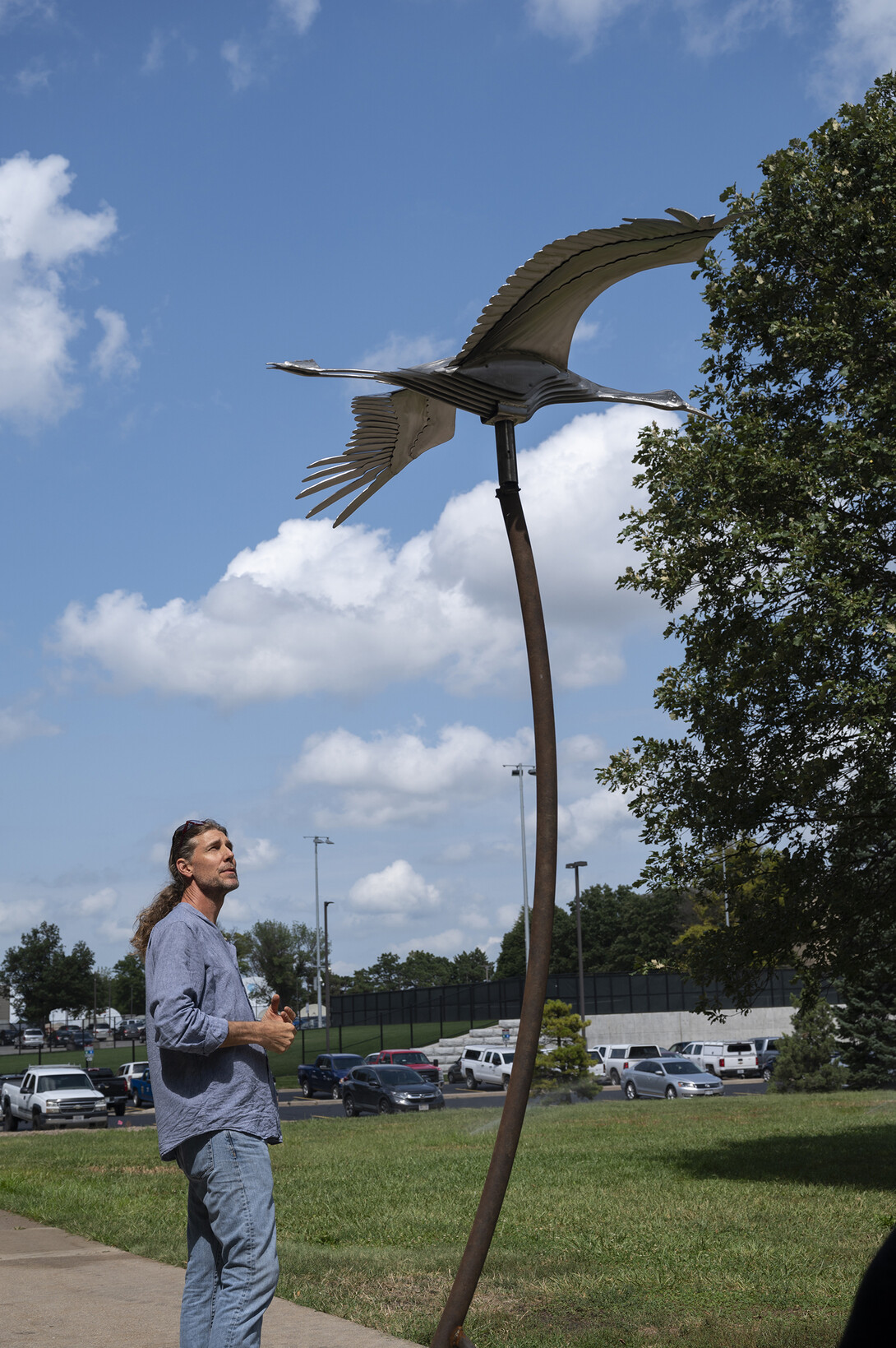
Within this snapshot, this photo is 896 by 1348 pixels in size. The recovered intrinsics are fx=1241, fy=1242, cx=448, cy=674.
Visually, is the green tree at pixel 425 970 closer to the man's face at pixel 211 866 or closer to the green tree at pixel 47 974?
the green tree at pixel 47 974

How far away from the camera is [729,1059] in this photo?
46.0m

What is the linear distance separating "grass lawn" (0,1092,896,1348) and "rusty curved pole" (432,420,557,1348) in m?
1.66

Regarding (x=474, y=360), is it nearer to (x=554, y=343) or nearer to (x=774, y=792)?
(x=554, y=343)

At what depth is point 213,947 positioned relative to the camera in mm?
4055

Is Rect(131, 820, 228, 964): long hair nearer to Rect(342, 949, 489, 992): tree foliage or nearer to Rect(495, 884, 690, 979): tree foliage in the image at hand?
Rect(495, 884, 690, 979): tree foliage

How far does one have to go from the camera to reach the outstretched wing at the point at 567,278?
183 inches

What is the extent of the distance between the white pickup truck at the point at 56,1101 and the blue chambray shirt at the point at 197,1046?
91.3ft

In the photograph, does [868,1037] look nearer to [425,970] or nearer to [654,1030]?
[654,1030]

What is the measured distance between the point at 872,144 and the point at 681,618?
15.4 ft

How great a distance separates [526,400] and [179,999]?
2.80 metres

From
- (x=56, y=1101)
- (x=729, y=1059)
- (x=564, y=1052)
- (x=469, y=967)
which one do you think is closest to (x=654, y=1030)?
(x=729, y=1059)

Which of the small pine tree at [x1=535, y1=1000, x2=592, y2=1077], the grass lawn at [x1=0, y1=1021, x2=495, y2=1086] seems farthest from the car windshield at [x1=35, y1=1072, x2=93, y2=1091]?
the grass lawn at [x1=0, y1=1021, x2=495, y2=1086]

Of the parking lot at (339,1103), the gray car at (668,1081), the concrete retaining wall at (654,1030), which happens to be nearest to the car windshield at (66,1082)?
the parking lot at (339,1103)

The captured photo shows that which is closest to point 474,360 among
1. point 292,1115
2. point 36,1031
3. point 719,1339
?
point 719,1339
